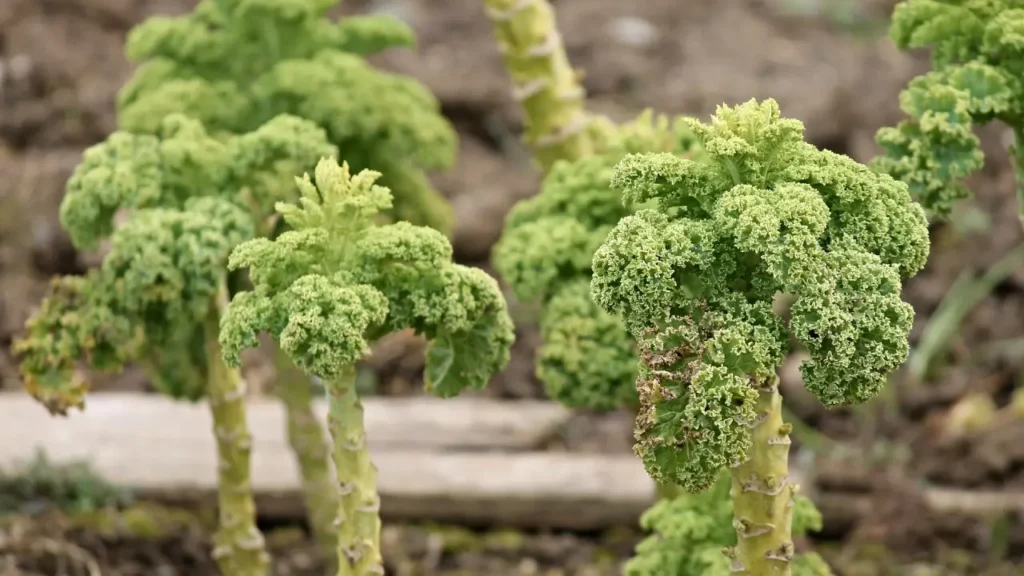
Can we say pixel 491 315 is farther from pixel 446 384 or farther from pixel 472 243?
pixel 472 243

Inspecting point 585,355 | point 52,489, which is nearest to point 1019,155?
point 585,355

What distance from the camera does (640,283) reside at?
2.41 metres

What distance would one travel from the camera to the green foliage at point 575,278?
3.28 metres

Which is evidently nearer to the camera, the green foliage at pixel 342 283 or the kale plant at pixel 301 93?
the green foliage at pixel 342 283

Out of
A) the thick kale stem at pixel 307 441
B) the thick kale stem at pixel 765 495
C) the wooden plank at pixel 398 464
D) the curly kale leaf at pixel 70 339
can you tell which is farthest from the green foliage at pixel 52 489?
the thick kale stem at pixel 765 495

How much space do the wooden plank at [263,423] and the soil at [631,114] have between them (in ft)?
0.93

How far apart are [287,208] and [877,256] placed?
1.17 metres

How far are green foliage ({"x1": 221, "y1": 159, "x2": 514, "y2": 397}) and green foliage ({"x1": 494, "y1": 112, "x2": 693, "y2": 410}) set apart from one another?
42 centimetres

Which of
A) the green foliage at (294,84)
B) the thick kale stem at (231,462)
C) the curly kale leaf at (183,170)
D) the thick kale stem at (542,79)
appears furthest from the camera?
the thick kale stem at (542,79)

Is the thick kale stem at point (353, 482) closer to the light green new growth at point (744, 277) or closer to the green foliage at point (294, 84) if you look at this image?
the light green new growth at point (744, 277)

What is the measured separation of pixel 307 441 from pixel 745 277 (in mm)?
1655

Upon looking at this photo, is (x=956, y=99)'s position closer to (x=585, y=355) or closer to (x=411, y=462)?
(x=585, y=355)

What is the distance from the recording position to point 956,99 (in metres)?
2.93

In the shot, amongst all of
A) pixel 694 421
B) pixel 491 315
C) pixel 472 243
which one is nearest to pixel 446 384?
pixel 491 315
